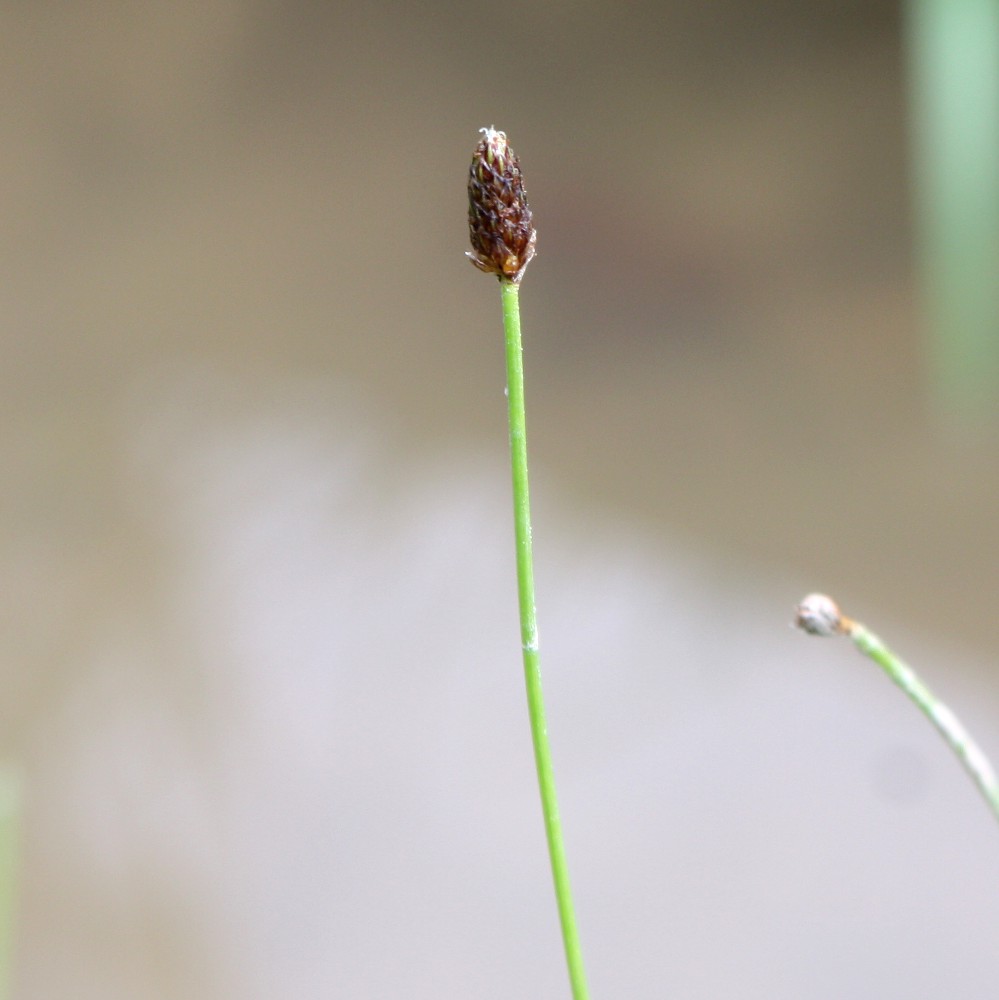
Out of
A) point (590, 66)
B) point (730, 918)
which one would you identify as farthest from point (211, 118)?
point (730, 918)

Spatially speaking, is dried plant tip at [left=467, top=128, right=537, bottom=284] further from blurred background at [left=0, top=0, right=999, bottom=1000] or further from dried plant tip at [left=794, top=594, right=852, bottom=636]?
blurred background at [left=0, top=0, right=999, bottom=1000]

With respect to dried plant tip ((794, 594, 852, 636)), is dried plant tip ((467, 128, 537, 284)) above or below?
above

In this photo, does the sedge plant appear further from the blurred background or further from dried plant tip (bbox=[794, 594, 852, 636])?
the blurred background

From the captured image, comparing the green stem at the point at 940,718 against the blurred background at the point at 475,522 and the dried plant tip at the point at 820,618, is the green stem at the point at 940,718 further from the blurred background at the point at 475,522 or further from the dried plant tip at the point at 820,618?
the blurred background at the point at 475,522

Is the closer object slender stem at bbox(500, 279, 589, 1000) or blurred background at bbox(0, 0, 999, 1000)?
slender stem at bbox(500, 279, 589, 1000)

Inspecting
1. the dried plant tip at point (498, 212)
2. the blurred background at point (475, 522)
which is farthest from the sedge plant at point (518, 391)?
the blurred background at point (475, 522)

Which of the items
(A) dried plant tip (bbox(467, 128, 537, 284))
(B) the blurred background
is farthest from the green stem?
(B) the blurred background

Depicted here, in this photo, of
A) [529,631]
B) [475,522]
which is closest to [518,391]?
[529,631]
